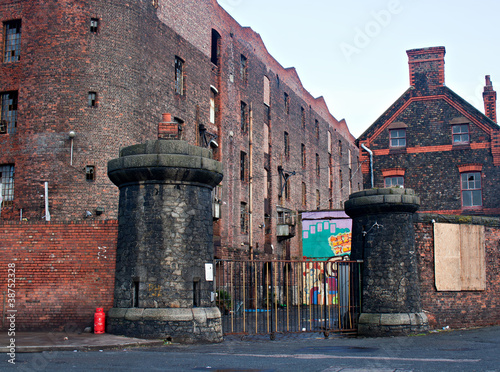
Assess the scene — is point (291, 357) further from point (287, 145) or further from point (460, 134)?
point (287, 145)

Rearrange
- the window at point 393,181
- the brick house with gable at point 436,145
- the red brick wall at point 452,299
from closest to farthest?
the red brick wall at point 452,299 → the brick house with gable at point 436,145 → the window at point 393,181

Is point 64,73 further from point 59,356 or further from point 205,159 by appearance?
point 59,356

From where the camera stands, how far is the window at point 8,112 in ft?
81.5

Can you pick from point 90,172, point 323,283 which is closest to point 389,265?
point 323,283

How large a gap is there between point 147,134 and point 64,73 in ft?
13.8

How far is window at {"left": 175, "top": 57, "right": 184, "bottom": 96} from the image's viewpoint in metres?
29.0

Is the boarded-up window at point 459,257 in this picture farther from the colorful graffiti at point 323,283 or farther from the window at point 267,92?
the window at point 267,92

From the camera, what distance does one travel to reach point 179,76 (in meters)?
29.3

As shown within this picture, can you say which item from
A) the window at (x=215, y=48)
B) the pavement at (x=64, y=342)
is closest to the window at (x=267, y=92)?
the window at (x=215, y=48)

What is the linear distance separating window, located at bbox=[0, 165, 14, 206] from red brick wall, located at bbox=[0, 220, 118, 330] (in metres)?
10.4

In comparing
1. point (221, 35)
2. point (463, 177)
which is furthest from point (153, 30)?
point (463, 177)

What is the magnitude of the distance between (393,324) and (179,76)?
17.5 metres

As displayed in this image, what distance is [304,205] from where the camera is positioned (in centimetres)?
4691

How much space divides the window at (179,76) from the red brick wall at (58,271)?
50.3ft
